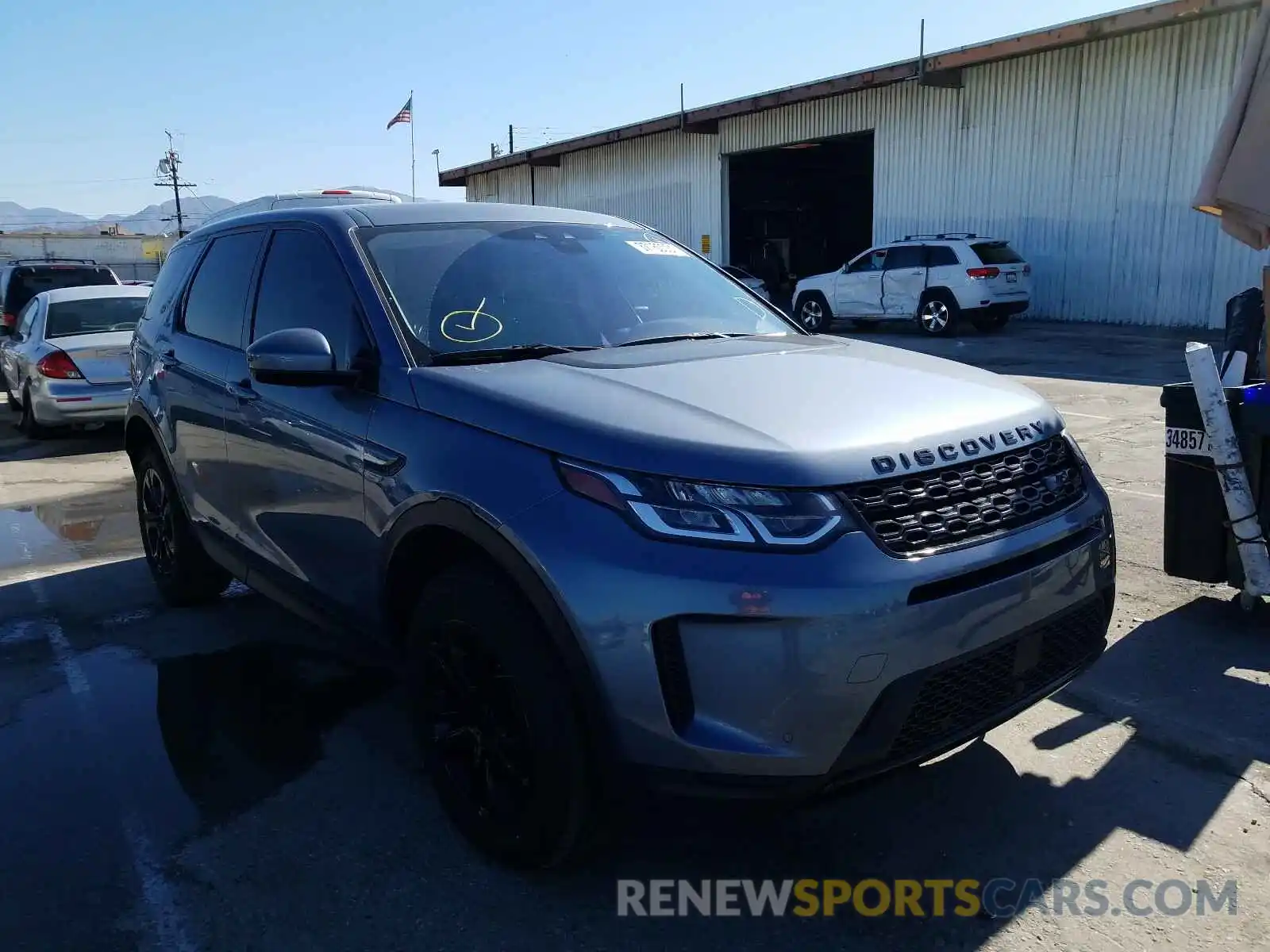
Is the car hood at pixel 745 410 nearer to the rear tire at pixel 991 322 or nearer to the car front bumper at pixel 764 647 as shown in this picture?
the car front bumper at pixel 764 647

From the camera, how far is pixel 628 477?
2.50m

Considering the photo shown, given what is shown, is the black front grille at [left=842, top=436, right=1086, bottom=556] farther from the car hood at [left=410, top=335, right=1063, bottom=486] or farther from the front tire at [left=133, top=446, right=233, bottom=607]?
the front tire at [left=133, top=446, right=233, bottom=607]

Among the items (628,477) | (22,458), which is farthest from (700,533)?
(22,458)

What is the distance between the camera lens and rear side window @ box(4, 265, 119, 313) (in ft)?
52.5

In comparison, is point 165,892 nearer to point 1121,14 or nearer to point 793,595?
point 793,595

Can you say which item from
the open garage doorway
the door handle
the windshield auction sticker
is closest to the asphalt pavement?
the door handle

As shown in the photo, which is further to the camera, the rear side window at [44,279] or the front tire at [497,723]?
the rear side window at [44,279]

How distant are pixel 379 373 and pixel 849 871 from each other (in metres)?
2.03

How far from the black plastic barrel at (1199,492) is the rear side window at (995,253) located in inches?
562

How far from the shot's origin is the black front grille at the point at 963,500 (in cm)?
248

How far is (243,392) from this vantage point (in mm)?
4039

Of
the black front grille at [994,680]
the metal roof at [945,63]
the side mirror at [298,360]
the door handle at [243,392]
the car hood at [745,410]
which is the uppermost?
the metal roof at [945,63]

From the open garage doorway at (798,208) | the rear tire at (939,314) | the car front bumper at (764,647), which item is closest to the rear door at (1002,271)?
the rear tire at (939,314)

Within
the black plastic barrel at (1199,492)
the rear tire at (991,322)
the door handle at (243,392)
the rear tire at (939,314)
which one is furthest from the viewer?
the rear tire at (991,322)
